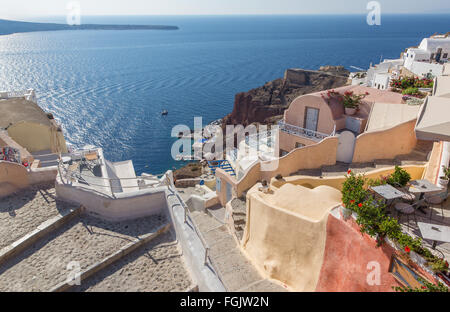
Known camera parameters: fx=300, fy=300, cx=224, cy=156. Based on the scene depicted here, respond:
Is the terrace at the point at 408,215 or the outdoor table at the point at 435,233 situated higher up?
the outdoor table at the point at 435,233

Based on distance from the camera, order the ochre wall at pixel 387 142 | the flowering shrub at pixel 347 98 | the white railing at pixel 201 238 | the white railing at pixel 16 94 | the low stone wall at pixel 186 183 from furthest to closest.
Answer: the low stone wall at pixel 186 183 → the white railing at pixel 16 94 → the flowering shrub at pixel 347 98 → the ochre wall at pixel 387 142 → the white railing at pixel 201 238

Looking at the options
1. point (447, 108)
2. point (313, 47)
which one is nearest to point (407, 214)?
point (447, 108)

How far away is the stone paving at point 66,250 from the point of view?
7.25 metres

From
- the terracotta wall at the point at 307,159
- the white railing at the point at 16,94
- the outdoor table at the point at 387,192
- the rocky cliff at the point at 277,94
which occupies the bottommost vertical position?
the rocky cliff at the point at 277,94

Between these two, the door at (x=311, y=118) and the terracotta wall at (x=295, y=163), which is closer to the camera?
the terracotta wall at (x=295, y=163)

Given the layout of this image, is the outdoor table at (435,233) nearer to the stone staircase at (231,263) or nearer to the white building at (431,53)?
the stone staircase at (231,263)

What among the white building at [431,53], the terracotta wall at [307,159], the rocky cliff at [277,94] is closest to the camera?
the terracotta wall at [307,159]

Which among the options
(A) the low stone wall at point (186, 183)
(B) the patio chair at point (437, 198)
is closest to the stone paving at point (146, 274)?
(B) the patio chair at point (437, 198)

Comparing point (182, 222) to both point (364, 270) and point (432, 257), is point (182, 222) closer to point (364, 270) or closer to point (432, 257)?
point (364, 270)

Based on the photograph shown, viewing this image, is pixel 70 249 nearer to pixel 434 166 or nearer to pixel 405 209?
pixel 405 209

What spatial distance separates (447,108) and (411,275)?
23.2 feet

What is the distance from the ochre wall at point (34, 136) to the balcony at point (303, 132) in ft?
45.7

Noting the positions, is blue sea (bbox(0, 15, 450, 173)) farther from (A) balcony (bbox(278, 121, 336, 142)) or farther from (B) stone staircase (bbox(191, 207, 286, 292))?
(B) stone staircase (bbox(191, 207, 286, 292))

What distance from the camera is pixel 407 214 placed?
9.68 metres
